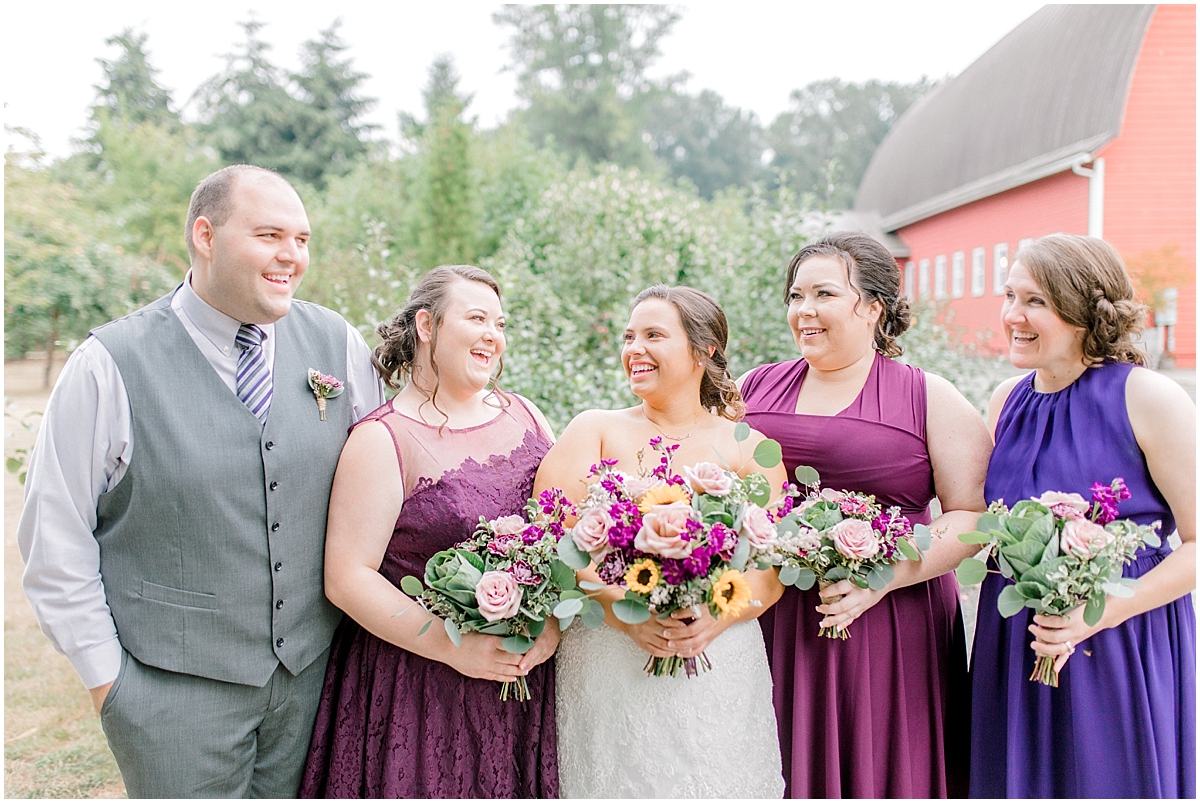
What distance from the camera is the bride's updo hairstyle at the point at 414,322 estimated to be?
290cm

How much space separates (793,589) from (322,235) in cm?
1389

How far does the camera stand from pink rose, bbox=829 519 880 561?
2600mm

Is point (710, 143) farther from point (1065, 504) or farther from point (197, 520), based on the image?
point (197, 520)

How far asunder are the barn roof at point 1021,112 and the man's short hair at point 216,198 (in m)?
18.8

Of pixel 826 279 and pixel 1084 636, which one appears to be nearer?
pixel 1084 636

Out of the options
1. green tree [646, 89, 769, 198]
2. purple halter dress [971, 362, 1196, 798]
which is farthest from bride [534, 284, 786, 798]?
green tree [646, 89, 769, 198]

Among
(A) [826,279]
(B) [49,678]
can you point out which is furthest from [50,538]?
(B) [49,678]

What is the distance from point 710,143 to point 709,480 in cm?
5363

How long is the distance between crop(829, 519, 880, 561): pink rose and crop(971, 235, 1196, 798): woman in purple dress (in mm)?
542

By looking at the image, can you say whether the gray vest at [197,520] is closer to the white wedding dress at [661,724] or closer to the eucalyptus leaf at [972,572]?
the white wedding dress at [661,724]

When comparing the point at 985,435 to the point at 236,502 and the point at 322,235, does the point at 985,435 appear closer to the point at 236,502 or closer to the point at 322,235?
the point at 236,502

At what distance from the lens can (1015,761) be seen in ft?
9.16

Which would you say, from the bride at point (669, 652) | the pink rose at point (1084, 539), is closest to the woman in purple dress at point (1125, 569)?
the pink rose at point (1084, 539)

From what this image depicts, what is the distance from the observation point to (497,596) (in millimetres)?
2414
